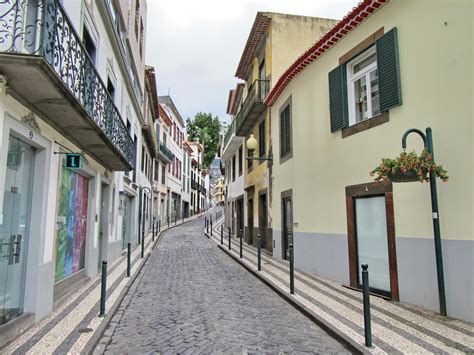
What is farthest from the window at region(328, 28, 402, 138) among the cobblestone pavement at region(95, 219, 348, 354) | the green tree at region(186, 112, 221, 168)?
the green tree at region(186, 112, 221, 168)

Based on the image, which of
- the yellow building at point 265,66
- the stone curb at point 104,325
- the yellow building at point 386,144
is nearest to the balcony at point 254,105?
the yellow building at point 265,66

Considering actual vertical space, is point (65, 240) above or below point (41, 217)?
below

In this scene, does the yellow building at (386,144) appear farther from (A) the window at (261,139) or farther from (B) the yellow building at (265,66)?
(A) the window at (261,139)

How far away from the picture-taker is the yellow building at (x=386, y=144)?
4.97m

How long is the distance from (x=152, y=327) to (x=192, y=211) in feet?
136

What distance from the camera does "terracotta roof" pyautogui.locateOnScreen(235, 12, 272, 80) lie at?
13304 millimetres

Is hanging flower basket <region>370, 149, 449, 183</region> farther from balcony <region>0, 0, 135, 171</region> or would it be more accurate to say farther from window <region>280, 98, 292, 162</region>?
window <region>280, 98, 292, 162</region>

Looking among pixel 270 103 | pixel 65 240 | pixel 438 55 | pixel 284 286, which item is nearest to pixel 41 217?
pixel 65 240

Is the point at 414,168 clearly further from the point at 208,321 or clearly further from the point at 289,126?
the point at 289,126

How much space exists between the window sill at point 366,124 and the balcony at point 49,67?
5.24 m

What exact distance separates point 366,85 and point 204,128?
42.1m

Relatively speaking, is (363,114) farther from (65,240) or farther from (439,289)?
(65,240)

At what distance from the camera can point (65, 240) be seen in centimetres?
693

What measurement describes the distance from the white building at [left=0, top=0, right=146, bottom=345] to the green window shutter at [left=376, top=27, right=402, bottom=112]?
212 inches
